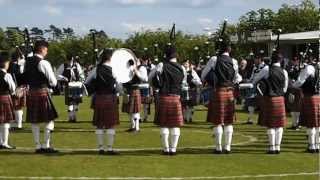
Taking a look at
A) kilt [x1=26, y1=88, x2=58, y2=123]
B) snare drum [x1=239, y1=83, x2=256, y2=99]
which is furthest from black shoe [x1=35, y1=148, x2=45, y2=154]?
snare drum [x1=239, y1=83, x2=256, y2=99]

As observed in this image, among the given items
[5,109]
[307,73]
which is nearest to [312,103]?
[307,73]

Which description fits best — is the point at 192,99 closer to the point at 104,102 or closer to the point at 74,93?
the point at 74,93

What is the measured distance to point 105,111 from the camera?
37.9ft

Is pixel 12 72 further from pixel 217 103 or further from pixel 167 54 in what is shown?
pixel 217 103

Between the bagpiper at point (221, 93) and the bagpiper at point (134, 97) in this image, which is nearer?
the bagpiper at point (221, 93)

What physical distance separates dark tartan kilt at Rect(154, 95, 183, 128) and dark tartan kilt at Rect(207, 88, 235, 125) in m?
0.66

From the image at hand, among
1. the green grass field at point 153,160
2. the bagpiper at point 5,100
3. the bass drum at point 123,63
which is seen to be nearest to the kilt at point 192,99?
the green grass field at point 153,160

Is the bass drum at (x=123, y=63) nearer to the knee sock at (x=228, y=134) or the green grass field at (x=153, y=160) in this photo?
the green grass field at (x=153, y=160)

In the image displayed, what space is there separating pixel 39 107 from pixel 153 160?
2347mm

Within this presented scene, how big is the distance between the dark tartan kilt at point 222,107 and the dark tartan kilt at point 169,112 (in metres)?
0.66

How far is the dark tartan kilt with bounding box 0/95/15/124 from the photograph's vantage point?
12.2 metres

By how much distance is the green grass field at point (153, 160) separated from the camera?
31.4 feet

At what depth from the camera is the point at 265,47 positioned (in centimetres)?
3981

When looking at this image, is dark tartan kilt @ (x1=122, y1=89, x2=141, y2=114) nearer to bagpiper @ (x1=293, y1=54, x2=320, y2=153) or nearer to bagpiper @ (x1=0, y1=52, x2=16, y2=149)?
bagpiper @ (x1=0, y1=52, x2=16, y2=149)
